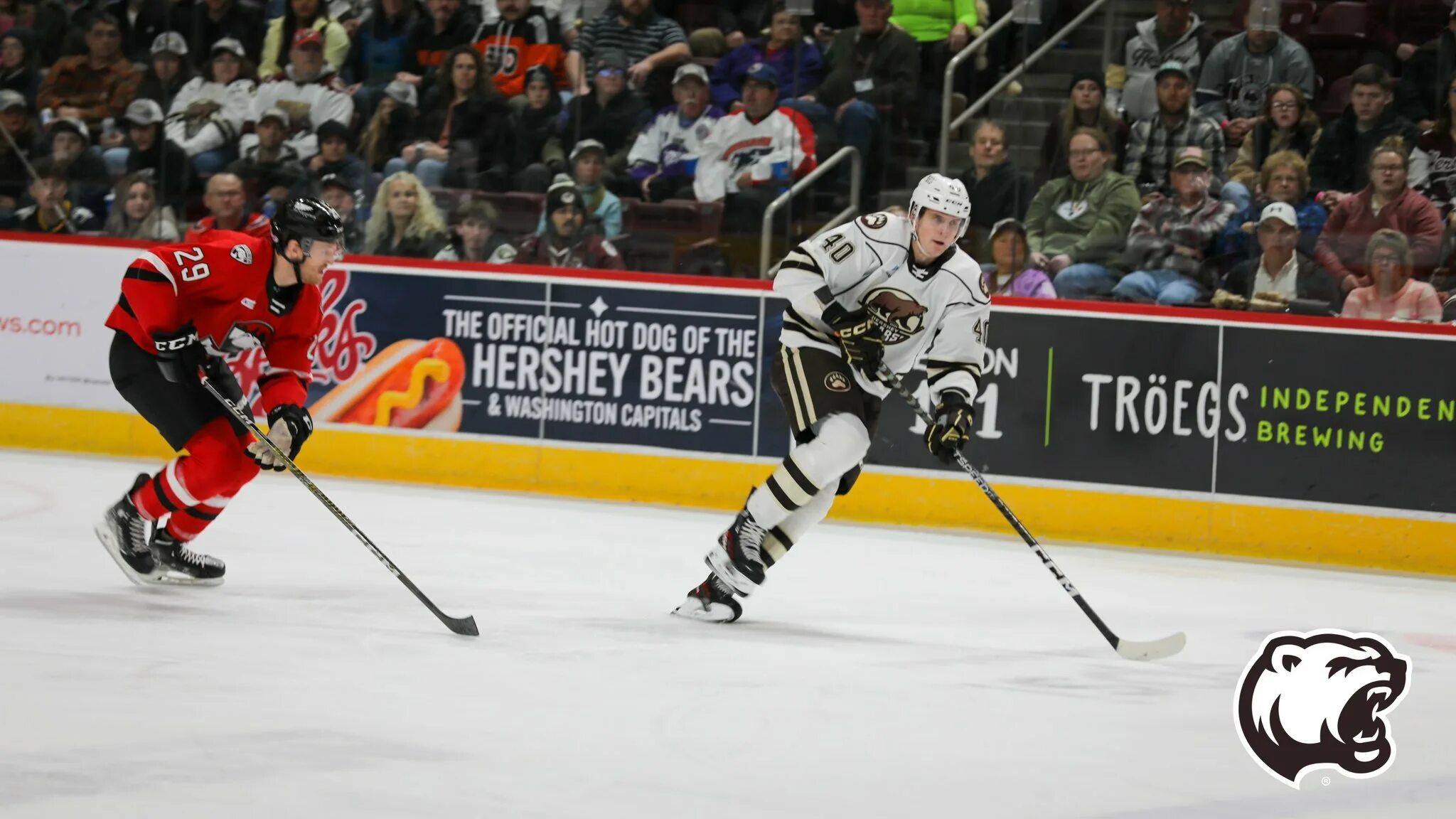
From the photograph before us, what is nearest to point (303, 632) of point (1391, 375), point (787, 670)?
point (787, 670)

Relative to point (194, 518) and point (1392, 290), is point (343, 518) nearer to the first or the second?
point (194, 518)

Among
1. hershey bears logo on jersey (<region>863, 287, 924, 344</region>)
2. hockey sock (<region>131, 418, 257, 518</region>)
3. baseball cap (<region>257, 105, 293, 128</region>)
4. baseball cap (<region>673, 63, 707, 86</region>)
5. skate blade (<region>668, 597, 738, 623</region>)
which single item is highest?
baseball cap (<region>673, 63, 707, 86</region>)

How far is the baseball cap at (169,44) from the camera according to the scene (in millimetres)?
8523

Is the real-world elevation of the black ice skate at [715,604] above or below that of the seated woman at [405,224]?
below

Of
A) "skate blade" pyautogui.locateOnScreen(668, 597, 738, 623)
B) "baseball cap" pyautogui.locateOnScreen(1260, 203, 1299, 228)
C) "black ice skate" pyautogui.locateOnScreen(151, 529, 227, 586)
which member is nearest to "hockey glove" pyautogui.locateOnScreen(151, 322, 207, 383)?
"black ice skate" pyautogui.locateOnScreen(151, 529, 227, 586)

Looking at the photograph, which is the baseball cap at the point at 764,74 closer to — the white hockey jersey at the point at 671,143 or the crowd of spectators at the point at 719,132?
the crowd of spectators at the point at 719,132

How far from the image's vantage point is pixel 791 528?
506cm

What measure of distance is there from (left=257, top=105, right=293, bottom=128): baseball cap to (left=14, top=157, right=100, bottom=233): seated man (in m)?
0.91

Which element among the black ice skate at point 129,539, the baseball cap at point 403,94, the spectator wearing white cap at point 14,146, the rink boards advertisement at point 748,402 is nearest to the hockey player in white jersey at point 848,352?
the black ice skate at point 129,539

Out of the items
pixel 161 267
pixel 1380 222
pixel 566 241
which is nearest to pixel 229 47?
pixel 566 241

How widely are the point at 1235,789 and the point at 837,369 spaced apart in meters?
1.91

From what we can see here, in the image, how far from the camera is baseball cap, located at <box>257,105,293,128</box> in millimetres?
8438

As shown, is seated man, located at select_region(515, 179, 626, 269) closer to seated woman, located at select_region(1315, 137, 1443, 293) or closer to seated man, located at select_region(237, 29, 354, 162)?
seated man, located at select_region(237, 29, 354, 162)

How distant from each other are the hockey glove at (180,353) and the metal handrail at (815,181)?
9.57ft
